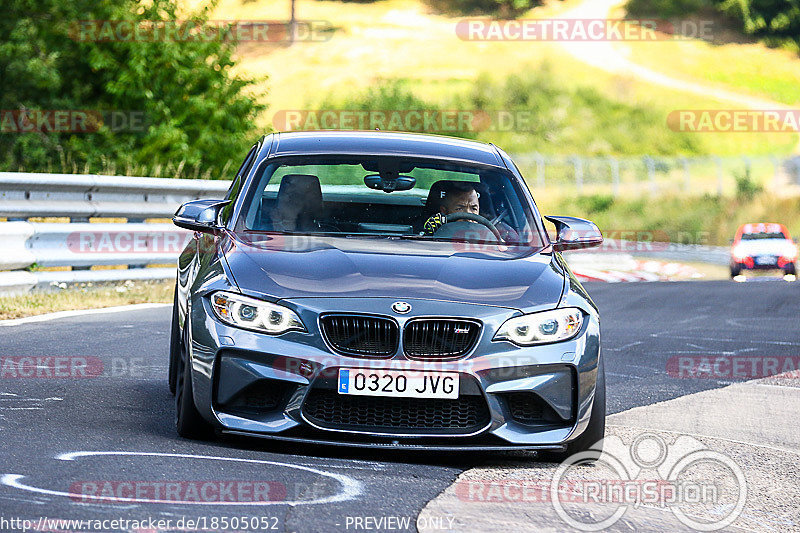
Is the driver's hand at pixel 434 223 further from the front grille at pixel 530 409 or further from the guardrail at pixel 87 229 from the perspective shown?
the guardrail at pixel 87 229

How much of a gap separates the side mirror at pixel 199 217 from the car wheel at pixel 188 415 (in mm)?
803

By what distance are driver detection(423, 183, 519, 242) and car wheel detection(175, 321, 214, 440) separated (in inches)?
66.5

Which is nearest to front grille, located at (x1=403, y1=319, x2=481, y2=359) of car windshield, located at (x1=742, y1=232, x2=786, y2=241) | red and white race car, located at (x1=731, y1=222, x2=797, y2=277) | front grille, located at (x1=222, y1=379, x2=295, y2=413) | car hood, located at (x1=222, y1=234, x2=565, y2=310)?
car hood, located at (x1=222, y1=234, x2=565, y2=310)

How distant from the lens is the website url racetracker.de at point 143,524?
4.77 m

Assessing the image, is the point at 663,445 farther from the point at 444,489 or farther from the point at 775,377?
the point at 775,377

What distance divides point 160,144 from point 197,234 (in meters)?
16.6

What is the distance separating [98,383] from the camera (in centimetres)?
830

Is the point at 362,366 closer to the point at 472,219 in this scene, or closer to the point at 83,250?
the point at 472,219

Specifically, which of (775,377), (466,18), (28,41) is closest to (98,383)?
(775,377)

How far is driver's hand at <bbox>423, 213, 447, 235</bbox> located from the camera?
7.65m

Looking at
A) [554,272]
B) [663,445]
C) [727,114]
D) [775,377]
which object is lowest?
[727,114]

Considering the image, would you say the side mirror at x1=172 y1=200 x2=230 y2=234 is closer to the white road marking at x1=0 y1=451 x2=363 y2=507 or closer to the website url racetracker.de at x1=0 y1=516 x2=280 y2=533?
the white road marking at x1=0 y1=451 x2=363 y2=507

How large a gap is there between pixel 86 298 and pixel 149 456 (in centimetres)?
710

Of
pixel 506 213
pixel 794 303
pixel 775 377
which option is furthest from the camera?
pixel 794 303
